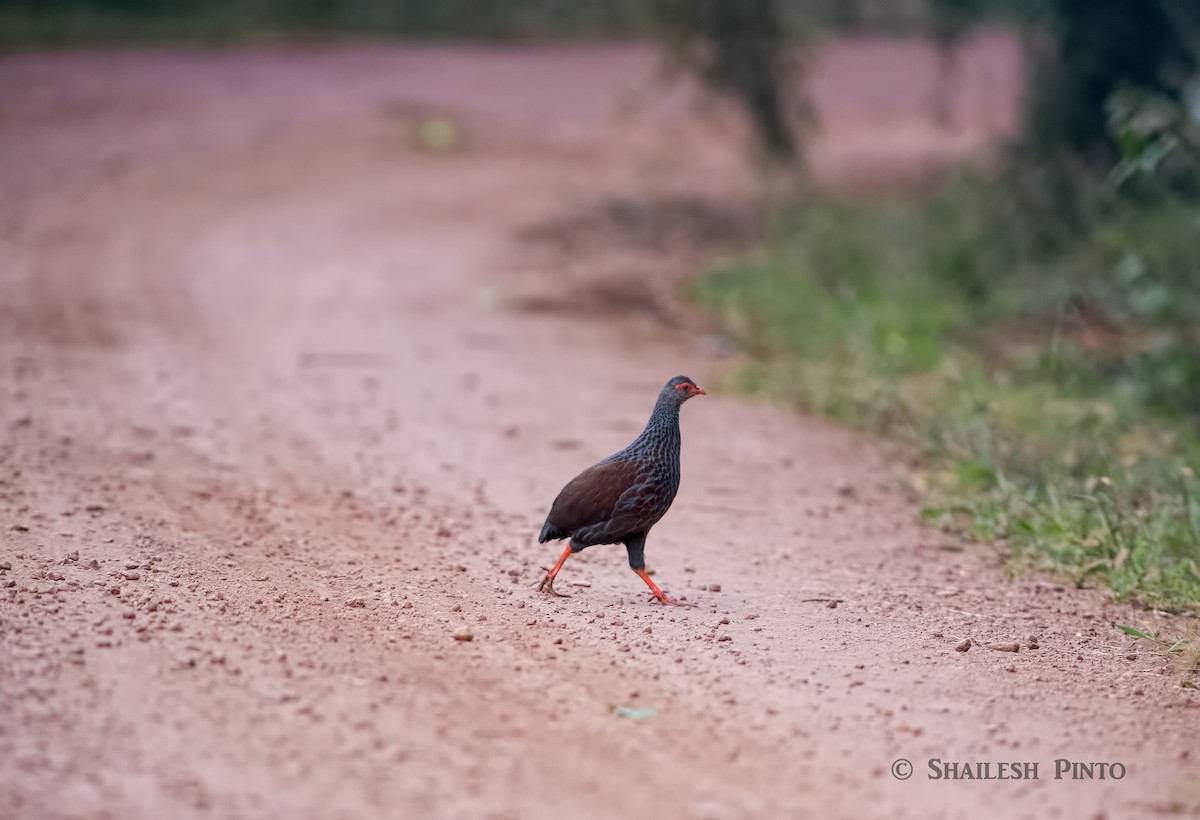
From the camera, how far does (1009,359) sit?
9.36 meters

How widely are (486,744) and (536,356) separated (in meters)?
5.71

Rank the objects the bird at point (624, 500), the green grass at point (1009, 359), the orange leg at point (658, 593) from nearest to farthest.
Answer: the bird at point (624, 500) < the orange leg at point (658, 593) < the green grass at point (1009, 359)

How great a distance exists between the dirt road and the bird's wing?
0.32 metres

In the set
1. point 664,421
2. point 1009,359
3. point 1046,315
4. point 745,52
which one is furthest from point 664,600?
point 745,52

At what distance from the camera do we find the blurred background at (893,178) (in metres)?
7.26

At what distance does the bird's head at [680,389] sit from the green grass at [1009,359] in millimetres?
1788

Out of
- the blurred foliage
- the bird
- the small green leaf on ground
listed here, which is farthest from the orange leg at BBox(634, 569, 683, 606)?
the blurred foliage

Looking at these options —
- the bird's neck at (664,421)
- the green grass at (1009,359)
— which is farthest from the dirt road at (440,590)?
the bird's neck at (664,421)

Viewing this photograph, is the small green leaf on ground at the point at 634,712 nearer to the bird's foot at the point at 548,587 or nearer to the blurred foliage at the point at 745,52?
the bird's foot at the point at 548,587

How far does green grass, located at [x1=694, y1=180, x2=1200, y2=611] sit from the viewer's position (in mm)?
6156

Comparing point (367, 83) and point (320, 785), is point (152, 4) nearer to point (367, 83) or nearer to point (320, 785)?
point (367, 83)

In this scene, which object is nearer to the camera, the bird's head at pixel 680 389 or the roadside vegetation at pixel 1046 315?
the bird's head at pixel 680 389

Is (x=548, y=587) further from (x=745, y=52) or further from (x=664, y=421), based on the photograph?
(x=745, y=52)

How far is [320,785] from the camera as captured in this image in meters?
3.37
